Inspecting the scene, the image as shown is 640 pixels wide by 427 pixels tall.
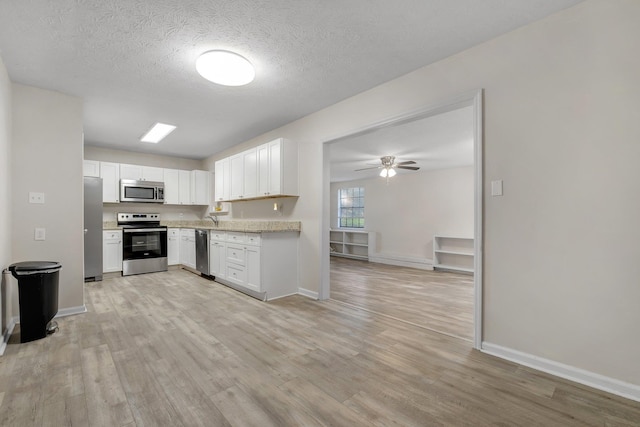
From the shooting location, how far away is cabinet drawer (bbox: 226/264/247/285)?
4.15m

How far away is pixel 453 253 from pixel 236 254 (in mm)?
4962

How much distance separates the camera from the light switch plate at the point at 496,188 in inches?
90.6

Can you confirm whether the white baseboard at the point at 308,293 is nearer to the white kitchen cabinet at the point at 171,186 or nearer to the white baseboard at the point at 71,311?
the white baseboard at the point at 71,311

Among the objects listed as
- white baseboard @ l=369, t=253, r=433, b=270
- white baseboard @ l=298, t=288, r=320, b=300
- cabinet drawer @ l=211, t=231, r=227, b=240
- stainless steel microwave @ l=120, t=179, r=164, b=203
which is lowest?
white baseboard @ l=369, t=253, r=433, b=270

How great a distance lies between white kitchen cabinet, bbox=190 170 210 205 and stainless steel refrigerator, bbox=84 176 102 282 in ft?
6.36

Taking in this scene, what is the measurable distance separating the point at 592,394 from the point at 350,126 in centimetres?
312

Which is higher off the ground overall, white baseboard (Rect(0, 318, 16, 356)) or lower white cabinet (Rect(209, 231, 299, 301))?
lower white cabinet (Rect(209, 231, 299, 301))

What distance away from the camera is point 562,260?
2.02 m

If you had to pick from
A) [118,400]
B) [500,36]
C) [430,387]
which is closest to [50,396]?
[118,400]

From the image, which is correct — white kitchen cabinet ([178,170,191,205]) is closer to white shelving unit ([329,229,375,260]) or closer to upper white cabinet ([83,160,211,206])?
upper white cabinet ([83,160,211,206])

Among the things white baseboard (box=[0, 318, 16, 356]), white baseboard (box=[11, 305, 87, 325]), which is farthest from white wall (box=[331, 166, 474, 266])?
white baseboard (box=[0, 318, 16, 356])

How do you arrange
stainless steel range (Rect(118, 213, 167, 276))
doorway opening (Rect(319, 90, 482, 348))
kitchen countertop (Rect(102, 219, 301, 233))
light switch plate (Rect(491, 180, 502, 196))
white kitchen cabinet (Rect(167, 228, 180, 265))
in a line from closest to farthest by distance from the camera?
light switch plate (Rect(491, 180, 502, 196)), doorway opening (Rect(319, 90, 482, 348)), kitchen countertop (Rect(102, 219, 301, 233)), stainless steel range (Rect(118, 213, 167, 276)), white kitchen cabinet (Rect(167, 228, 180, 265))

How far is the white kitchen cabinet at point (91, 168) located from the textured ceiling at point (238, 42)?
7.04 feet

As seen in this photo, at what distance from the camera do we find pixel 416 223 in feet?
24.6
